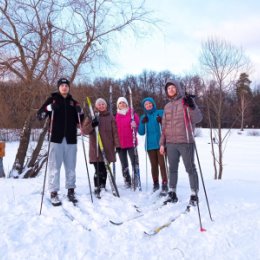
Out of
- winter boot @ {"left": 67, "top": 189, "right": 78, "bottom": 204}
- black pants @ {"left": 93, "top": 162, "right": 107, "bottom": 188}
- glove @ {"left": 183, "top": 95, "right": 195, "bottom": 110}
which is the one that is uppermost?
glove @ {"left": 183, "top": 95, "right": 195, "bottom": 110}

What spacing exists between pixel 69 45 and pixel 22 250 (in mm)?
5881

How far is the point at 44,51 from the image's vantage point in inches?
305

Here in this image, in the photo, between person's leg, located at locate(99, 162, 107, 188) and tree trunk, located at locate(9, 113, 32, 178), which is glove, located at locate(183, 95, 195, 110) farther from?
tree trunk, located at locate(9, 113, 32, 178)

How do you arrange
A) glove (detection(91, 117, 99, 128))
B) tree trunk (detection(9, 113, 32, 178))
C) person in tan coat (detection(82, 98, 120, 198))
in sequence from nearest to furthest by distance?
glove (detection(91, 117, 99, 128)), person in tan coat (detection(82, 98, 120, 198)), tree trunk (detection(9, 113, 32, 178))

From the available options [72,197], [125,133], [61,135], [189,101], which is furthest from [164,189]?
[61,135]

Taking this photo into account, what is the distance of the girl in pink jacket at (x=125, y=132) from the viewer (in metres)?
5.57

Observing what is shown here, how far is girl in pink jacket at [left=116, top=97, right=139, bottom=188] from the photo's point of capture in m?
5.57

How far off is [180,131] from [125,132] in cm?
141

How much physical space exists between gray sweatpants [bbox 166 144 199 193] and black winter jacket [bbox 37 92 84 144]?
1.48 m

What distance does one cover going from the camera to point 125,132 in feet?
18.3

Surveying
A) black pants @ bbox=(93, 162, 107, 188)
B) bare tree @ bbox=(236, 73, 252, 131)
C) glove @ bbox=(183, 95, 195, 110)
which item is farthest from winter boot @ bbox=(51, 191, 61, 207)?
bare tree @ bbox=(236, 73, 252, 131)

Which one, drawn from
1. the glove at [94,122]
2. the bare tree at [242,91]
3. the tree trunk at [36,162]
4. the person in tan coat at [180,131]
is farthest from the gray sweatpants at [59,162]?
the bare tree at [242,91]

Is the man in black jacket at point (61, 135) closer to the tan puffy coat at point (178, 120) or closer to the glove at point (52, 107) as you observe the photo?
the glove at point (52, 107)

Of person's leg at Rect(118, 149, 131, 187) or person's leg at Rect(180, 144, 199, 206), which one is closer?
person's leg at Rect(180, 144, 199, 206)
